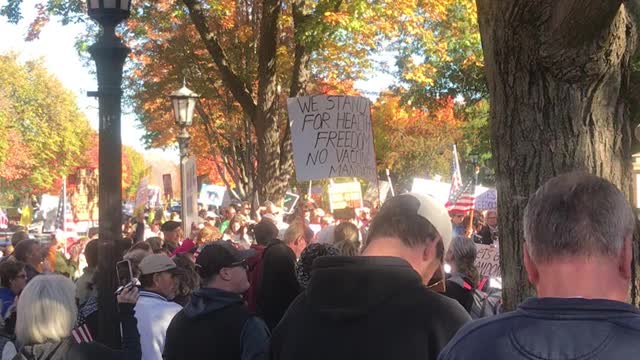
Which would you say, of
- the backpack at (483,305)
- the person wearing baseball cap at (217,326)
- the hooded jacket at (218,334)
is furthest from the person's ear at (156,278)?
the backpack at (483,305)

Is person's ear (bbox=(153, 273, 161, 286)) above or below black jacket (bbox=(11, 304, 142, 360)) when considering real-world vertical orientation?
above

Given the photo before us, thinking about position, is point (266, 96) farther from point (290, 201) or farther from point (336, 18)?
point (290, 201)

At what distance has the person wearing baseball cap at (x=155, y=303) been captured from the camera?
521cm

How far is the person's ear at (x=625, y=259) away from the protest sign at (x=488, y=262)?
6.03 m

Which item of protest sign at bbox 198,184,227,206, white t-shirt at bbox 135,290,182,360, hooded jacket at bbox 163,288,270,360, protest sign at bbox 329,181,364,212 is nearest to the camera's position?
hooded jacket at bbox 163,288,270,360

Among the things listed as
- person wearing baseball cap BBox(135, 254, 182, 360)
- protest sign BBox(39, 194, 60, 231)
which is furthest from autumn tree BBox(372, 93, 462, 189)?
person wearing baseball cap BBox(135, 254, 182, 360)

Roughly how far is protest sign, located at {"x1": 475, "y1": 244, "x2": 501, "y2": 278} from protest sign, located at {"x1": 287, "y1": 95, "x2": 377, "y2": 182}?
1445 mm

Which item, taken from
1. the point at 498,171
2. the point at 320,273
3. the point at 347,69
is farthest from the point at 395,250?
the point at 347,69

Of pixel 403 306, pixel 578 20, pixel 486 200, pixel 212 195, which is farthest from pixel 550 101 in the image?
pixel 212 195

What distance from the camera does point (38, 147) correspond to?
67438mm

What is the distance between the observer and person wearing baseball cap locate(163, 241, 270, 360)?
3.98 metres

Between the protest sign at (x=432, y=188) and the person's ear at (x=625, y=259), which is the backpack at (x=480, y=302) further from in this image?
the protest sign at (x=432, y=188)

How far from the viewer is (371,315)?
8.50 feet

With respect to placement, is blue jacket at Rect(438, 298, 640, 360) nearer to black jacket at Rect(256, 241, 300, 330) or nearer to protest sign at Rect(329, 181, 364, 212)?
black jacket at Rect(256, 241, 300, 330)
